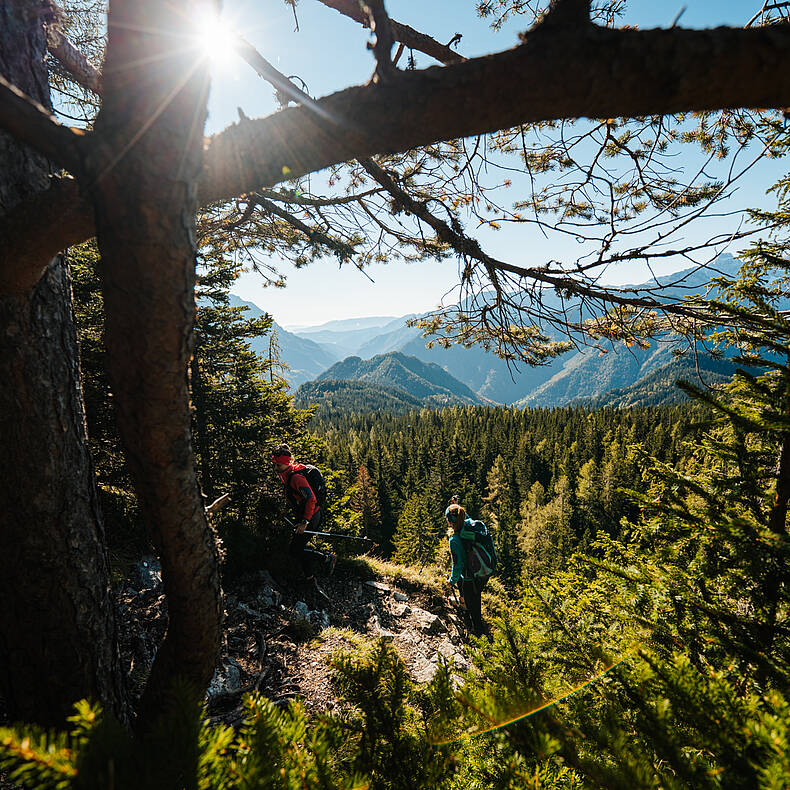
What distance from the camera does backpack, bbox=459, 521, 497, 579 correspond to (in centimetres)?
661

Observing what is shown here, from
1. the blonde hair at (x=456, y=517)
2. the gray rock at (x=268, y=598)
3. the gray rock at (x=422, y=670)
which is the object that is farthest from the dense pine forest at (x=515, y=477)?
the gray rock at (x=422, y=670)

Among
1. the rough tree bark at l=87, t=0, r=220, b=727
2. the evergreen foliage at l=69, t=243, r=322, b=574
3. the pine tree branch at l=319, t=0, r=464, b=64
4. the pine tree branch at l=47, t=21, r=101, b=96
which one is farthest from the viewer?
the evergreen foliage at l=69, t=243, r=322, b=574

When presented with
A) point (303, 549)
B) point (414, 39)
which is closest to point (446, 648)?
point (303, 549)

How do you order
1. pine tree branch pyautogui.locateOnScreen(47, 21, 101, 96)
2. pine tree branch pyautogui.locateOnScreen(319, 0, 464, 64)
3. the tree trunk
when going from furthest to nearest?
pine tree branch pyautogui.locateOnScreen(47, 21, 101, 96) < pine tree branch pyautogui.locateOnScreen(319, 0, 464, 64) < the tree trunk

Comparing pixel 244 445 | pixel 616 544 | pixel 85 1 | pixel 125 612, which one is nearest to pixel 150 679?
pixel 616 544

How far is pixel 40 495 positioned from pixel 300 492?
4.78 m

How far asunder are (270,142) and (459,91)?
677 millimetres

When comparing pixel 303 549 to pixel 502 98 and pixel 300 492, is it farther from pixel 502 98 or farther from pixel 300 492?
pixel 502 98

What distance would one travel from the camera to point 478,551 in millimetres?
6645

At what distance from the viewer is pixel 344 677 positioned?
1.44 meters

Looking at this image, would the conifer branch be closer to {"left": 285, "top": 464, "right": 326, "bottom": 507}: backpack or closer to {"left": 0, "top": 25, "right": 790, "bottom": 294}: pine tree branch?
{"left": 0, "top": 25, "right": 790, "bottom": 294}: pine tree branch

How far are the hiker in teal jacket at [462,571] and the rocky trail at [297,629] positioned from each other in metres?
0.65

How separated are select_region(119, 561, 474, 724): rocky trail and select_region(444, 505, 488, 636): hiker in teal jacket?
0.65 meters

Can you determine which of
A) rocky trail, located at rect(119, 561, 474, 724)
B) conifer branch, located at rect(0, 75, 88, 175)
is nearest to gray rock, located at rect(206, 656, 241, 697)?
rocky trail, located at rect(119, 561, 474, 724)
